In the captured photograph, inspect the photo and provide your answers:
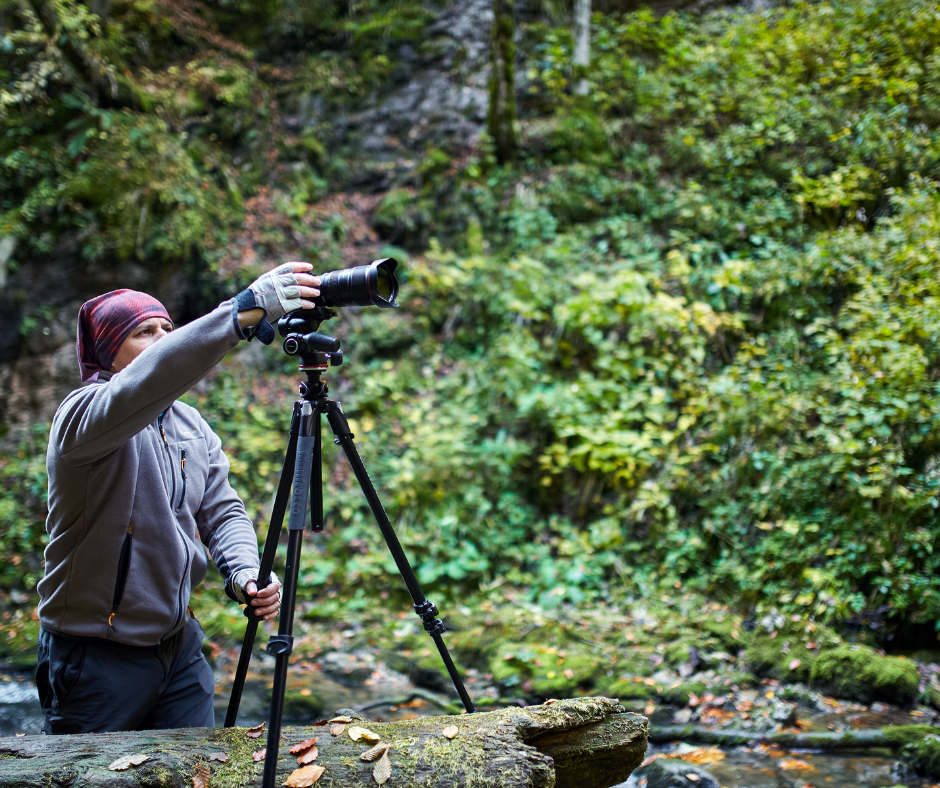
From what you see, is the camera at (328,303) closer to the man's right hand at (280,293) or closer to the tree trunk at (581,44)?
the man's right hand at (280,293)

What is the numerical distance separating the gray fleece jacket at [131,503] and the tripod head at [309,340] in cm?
22

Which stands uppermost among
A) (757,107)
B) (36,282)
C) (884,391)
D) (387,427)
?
(757,107)

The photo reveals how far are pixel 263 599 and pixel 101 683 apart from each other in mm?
479

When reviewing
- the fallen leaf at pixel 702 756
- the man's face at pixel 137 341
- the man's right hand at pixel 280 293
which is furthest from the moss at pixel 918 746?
the man's face at pixel 137 341

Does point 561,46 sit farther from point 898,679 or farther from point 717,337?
point 898,679

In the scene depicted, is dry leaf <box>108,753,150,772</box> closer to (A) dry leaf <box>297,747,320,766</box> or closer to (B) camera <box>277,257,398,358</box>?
(A) dry leaf <box>297,747,320,766</box>

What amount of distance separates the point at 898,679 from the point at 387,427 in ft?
14.1

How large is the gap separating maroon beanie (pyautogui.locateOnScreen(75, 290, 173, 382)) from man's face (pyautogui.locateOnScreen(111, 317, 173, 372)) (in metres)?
0.01

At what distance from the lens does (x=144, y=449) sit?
5.62 feet

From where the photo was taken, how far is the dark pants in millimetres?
1636

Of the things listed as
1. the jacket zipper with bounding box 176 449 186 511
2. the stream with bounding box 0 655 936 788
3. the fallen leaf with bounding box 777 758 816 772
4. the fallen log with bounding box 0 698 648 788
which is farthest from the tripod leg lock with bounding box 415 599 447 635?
the fallen leaf with bounding box 777 758 816 772

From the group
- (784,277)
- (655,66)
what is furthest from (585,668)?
(655,66)

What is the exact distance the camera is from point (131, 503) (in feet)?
5.39

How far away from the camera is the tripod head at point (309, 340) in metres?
1.67
